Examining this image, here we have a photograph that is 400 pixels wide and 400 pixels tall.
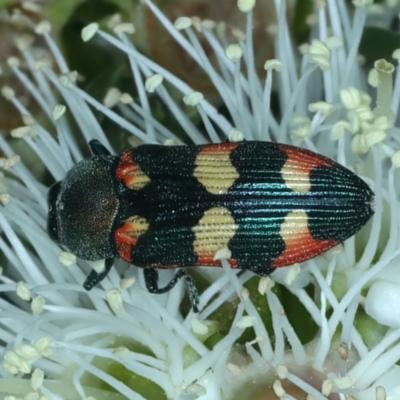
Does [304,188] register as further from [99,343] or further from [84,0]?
[84,0]

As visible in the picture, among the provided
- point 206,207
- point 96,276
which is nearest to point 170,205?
point 206,207

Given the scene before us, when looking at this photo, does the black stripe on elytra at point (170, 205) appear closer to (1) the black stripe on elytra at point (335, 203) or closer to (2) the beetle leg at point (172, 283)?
(2) the beetle leg at point (172, 283)

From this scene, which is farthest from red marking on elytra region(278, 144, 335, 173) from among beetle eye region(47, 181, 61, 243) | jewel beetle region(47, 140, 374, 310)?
beetle eye region(47, 181, 61, 243)

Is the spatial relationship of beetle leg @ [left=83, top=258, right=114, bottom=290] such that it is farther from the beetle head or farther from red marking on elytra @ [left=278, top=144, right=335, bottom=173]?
red marking on elytra @ [left=278, top=144, right=335, bottom=173]

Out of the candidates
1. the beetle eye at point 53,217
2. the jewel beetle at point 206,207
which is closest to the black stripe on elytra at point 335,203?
the jewel beetle at point 206,207

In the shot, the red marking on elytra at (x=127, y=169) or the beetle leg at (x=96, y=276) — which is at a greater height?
the red marking on elytra at (x=127, y=169)

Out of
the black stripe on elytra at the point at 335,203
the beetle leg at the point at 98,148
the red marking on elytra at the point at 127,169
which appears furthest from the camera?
the beetle leg at the point at 98,148

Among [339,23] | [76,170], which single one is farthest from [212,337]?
[339,23]
